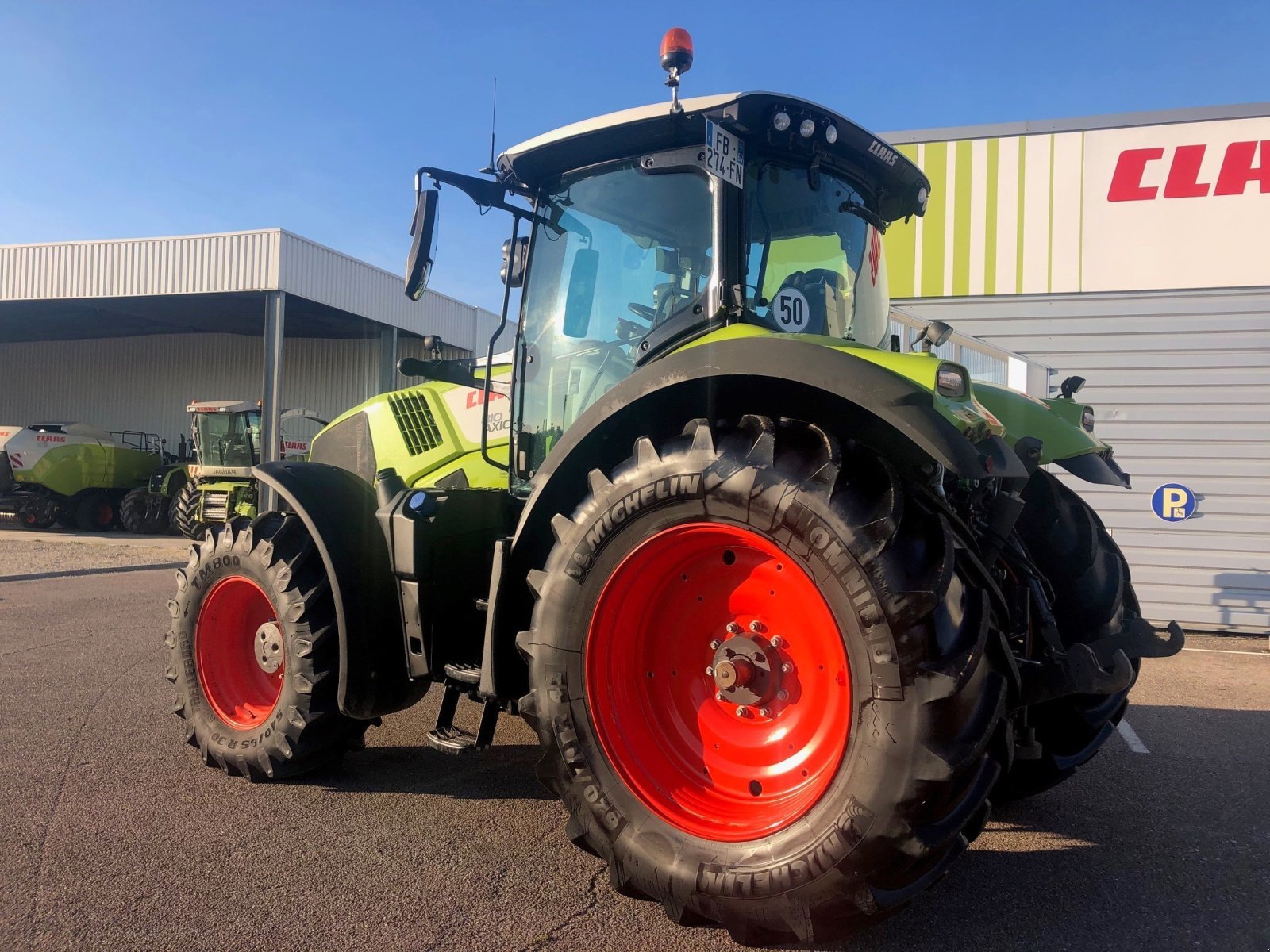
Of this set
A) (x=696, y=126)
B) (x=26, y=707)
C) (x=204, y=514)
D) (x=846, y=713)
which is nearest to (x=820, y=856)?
(x=846, y=713)

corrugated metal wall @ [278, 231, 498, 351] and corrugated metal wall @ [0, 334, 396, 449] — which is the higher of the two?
corrugated metal wall @ [278, 231, 498, 351]

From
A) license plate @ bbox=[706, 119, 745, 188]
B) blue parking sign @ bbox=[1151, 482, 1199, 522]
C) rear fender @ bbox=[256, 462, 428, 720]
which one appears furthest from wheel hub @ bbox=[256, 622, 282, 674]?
blue parking sign @ bbox=[1151, 482, 1199, 522]

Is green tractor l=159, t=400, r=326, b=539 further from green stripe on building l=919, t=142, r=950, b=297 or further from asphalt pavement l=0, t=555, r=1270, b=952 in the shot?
asphalt pavement l=0, t=555, r=1270, b=952

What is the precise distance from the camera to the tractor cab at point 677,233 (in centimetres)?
310

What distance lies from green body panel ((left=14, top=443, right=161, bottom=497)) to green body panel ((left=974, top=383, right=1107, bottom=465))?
24433 millimetres

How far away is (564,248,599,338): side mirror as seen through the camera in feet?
11.5

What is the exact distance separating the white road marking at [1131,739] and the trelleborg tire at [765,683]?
2765 millimetres

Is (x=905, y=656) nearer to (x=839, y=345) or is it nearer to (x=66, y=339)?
(x=839, y=345)

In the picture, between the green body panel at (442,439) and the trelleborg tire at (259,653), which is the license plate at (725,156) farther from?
the trelleborg tire at (259,653)

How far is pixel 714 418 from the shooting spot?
8.85 feet

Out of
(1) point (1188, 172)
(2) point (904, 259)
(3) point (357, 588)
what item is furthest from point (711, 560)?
(1) point (1188, 172)

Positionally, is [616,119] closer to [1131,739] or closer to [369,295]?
[1131,739]

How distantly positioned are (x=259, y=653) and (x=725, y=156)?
2.78m

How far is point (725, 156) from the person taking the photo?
A: 2996 millimetres
